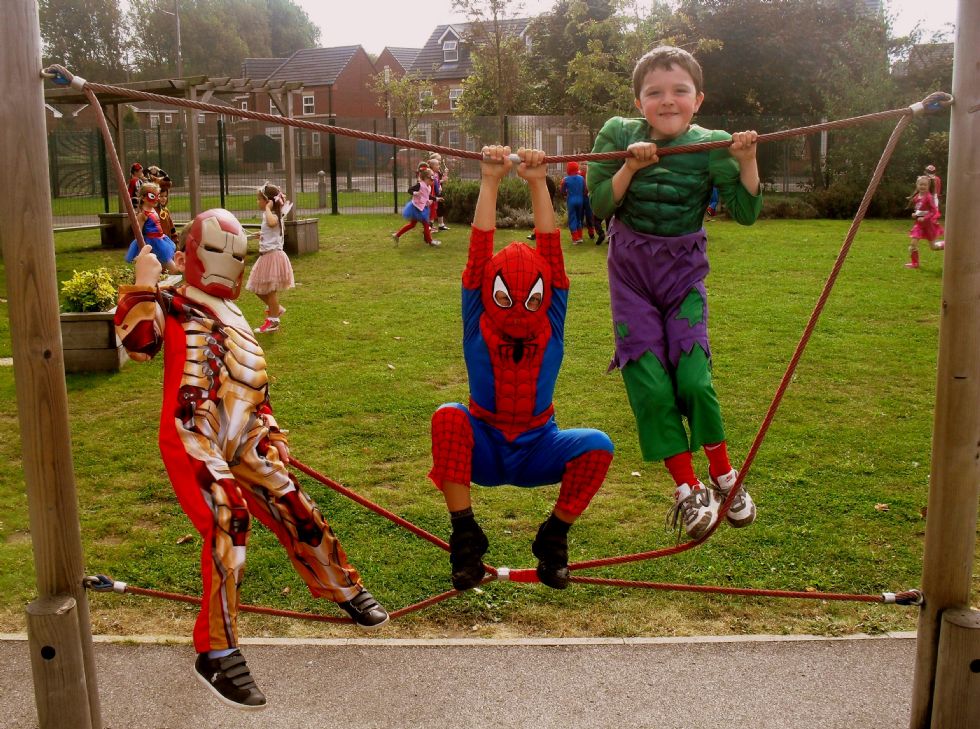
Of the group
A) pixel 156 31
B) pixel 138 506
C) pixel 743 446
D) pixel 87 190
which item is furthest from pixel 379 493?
pixel 156 31

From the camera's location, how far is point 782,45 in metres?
30.5

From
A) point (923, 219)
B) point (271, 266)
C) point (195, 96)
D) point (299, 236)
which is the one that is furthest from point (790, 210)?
point (271, 266)

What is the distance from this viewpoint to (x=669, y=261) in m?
3.82

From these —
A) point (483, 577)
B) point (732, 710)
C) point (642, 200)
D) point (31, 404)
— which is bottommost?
point (732, 710)

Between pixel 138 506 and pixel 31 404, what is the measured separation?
345 centimetres

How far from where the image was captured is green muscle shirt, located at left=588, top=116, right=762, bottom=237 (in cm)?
377

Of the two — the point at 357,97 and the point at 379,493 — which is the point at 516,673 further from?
the point at 357,97

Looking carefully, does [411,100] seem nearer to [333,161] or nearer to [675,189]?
[333,161]

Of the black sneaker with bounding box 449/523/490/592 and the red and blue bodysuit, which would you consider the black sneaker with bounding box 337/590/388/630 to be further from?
the red and blue bodysuit

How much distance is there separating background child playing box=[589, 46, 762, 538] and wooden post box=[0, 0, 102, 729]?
2.04 meters

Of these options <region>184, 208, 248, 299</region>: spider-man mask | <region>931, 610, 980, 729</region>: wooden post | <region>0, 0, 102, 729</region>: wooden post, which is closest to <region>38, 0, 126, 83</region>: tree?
<region>0, 0, 102, 729</region>: wooden post

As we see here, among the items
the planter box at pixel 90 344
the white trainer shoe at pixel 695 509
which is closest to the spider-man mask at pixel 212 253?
the white trainer shoe at pixel 695 509

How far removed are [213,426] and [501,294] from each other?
1.09m

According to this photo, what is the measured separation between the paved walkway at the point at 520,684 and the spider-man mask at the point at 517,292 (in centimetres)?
187
